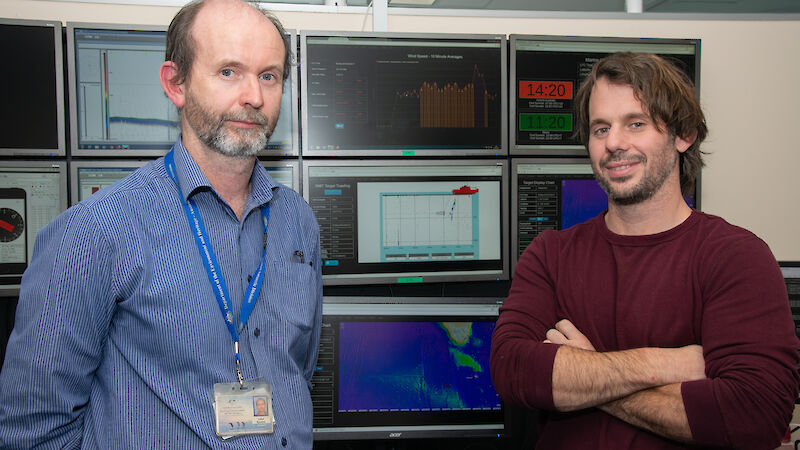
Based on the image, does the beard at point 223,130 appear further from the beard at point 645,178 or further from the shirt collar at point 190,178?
the beard at point 645,178

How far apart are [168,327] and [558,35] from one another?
1.56 m

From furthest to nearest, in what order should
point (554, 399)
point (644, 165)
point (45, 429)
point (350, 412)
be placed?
1. point (350, 412)
2. point (644, 165)
3. point (554, 399)
4. point (45, 429)

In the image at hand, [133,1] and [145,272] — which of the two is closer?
[145,272]

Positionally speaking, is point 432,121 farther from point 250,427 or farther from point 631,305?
point 250,427

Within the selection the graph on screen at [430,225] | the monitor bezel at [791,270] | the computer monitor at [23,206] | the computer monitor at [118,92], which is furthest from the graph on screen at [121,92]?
the monitor bezel at [791,270]

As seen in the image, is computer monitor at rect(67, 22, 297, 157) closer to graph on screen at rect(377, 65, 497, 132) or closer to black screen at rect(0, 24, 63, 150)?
black screen at rect(0, 24, 63, 150)

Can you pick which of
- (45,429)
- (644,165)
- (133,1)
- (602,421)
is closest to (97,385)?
(45,429)

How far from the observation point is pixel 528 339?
46.6 inches

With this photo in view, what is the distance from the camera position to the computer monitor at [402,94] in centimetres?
181

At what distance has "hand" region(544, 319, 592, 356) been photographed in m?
1.15

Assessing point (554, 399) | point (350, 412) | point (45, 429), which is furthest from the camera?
point (350, 412)

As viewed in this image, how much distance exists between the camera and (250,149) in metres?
1.11

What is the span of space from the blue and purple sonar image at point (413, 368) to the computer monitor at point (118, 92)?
86 centimetres

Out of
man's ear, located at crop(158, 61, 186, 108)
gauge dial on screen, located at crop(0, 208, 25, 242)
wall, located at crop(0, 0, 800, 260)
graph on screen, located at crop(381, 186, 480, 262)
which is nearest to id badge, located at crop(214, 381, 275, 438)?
man's ear, located at crop(158, 61, 186, 108)
